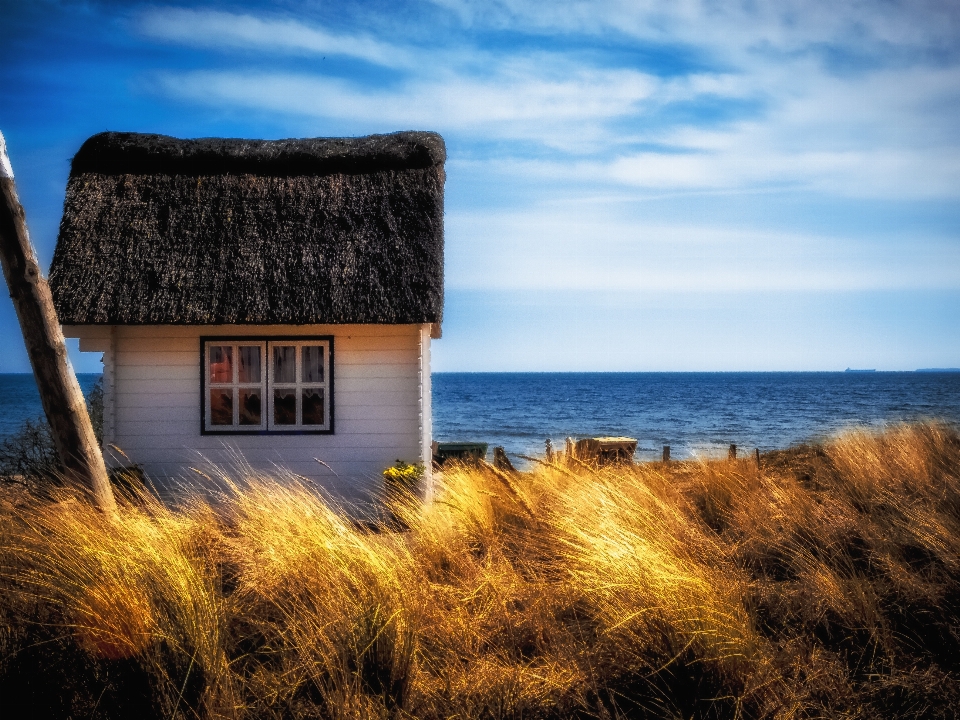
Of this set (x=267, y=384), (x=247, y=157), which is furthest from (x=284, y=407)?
(x=247, y=157)

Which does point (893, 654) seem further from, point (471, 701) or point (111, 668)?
point (111, 668)

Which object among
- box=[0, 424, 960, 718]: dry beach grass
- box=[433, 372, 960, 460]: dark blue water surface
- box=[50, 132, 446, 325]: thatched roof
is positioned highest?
box=[50, 132, 446, 325]: thatched roof

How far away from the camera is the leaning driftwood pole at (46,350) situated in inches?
245

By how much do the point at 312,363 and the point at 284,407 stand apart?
2.16ft

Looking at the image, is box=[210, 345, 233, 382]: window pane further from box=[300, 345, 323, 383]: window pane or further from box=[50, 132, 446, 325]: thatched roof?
box=[300, 345, 323, 383]: window pane

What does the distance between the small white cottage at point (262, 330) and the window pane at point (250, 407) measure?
1cm

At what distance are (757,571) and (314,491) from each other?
5198 mm

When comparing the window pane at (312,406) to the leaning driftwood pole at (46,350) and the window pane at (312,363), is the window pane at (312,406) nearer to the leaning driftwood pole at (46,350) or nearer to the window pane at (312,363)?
the window pane at (312,363)

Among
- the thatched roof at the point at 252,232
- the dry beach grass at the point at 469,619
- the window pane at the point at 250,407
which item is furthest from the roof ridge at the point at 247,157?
the dry beach grass at the point at 469,619

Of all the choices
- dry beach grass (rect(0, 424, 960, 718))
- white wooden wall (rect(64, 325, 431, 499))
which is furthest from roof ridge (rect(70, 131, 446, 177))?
dry beach grass (rect(0, 424, 960, 718))

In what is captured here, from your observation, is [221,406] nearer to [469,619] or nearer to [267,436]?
[267,436]

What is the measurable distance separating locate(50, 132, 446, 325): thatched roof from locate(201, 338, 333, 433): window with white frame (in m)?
0.71

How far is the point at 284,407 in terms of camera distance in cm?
1018

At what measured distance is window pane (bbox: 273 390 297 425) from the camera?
10.2 m
